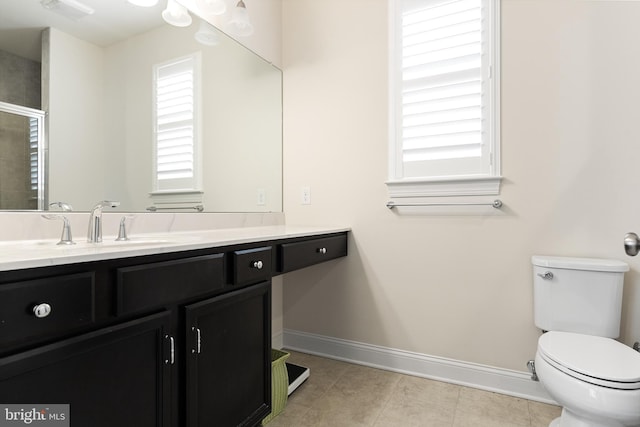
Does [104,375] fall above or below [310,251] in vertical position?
below

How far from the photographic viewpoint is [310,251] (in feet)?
5.85

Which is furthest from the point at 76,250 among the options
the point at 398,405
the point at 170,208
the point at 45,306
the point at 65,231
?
the point at 398,405

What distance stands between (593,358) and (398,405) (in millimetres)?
877

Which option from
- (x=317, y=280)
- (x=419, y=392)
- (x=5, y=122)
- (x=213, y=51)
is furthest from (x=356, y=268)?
(x=5, y=122)

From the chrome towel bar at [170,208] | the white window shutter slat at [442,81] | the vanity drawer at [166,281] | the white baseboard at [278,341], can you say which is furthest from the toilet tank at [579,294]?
the chrome towel bar at [170,208]

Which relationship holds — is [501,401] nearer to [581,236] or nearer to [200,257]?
[581,236]

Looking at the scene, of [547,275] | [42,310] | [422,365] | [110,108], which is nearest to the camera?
[42,310]

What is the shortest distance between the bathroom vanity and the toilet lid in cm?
113

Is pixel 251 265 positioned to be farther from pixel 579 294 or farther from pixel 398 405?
pixel 579 294

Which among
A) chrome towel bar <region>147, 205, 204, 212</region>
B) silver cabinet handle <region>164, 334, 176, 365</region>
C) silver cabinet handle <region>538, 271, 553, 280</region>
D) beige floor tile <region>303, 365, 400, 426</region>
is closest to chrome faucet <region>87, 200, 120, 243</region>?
chrome towel bar <region>147, 205, 204, 212</region>

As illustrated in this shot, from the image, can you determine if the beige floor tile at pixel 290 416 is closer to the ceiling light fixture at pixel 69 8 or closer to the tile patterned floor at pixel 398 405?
the tile patterned floor at pixel 398 405

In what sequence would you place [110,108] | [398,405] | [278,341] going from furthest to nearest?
1. [278,341]
2. [398,405]
3. [110,108]

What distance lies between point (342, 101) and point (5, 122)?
167 centimetres

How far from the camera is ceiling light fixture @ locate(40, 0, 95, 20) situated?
1271 mm
